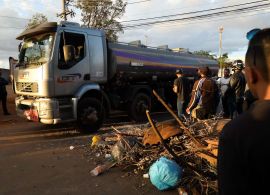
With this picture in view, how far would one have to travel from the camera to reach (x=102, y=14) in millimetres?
20766

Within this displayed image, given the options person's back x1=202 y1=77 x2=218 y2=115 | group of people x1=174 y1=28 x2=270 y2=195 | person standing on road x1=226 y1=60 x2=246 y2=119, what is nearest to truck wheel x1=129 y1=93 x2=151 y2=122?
person standing on road x1=226 y1=60 x2=246 y2=119

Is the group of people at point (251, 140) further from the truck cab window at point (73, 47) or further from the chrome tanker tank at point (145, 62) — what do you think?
the chrome tanker tank at point (145, 62)

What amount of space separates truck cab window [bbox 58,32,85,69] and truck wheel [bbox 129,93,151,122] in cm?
282

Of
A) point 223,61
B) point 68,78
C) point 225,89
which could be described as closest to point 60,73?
point 68,78

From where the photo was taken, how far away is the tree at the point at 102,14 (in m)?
20.4

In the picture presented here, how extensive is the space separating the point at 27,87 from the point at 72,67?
138 centimetres

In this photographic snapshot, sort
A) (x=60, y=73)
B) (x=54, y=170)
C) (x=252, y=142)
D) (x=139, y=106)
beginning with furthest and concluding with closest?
(x=139, y=106)
(x=60, y=73)
(x=54, y=170)
(x=252, y=142)

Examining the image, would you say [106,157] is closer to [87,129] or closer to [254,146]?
[87,129]

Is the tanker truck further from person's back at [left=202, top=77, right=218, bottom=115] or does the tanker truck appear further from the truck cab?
person's back at [left=202, top=77, right=218, bottom=115]

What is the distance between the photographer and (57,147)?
8055mm

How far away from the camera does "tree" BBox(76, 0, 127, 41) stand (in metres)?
20.4

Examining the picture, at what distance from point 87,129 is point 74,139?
28.2 inches

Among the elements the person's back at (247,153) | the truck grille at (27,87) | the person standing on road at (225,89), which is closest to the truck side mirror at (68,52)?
the truck grille at (27,87)

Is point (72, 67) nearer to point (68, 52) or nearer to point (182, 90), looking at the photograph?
point (68, 52)
